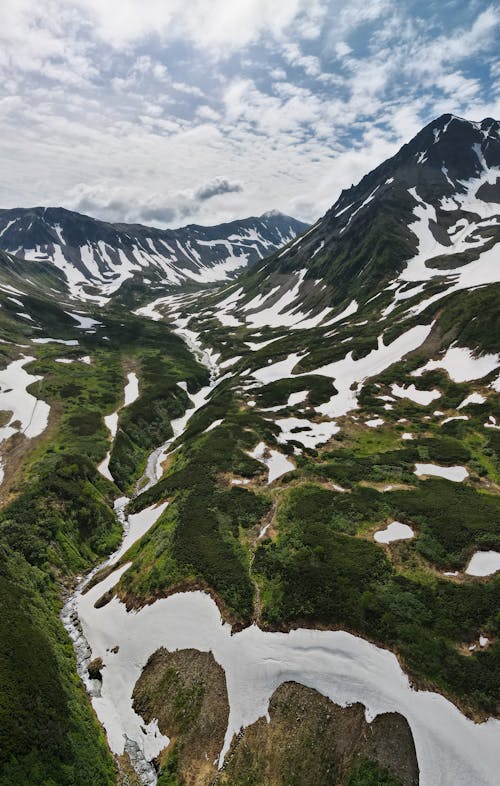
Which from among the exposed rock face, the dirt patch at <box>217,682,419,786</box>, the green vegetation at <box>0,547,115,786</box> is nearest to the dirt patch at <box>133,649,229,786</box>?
the exposed rock face

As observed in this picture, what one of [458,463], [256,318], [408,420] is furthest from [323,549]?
[256,318]

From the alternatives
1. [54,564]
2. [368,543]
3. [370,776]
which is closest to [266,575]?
[368,543]

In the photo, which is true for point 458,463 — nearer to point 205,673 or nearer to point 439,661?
point 439,661

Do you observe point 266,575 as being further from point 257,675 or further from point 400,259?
point 400,259

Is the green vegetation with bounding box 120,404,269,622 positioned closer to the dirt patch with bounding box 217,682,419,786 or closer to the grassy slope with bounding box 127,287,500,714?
the grassy slope with bounding box 127,287,500,714

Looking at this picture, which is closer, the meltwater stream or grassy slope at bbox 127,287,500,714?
the meltwater stream
